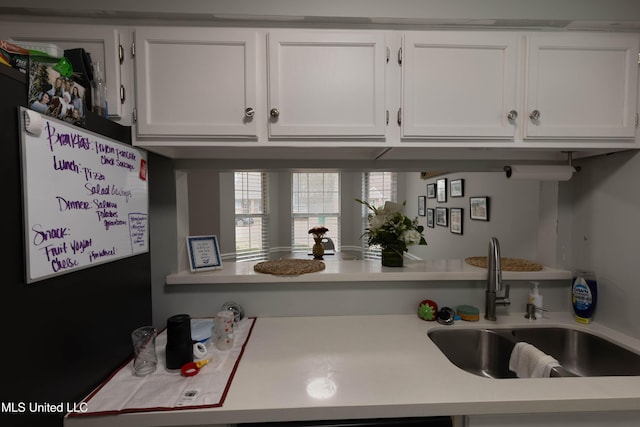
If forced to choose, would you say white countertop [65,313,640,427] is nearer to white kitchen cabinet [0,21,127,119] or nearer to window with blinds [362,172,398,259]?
white kitchen cabinet [0,21,127,119]

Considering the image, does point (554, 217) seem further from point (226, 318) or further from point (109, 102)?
point (109, 102)

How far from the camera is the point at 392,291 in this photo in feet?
4.92

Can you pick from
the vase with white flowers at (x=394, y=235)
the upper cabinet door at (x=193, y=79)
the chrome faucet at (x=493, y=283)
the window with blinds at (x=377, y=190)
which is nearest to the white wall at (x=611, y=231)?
the chrome faucet at (x=493, y=283)

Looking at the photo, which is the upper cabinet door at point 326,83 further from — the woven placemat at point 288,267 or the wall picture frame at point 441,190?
the wall picture frame at point 441,190

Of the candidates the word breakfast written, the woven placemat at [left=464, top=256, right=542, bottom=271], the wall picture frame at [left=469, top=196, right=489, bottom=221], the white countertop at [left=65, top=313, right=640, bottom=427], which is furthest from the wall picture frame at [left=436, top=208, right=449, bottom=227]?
the word breakfast written

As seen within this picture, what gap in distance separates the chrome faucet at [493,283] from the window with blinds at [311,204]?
3.99 meters

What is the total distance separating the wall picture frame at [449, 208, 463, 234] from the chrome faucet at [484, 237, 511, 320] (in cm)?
183

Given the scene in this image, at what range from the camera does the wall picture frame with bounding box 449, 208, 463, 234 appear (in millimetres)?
3154

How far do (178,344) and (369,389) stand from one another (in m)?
0.68

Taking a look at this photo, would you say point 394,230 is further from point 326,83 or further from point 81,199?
point 81,199

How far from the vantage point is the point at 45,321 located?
756 mm

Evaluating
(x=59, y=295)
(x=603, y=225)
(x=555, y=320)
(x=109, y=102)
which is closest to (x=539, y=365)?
(x=555, y=320)

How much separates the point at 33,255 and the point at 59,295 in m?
0.16

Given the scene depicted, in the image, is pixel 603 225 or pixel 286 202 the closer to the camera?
pixel 603 225
